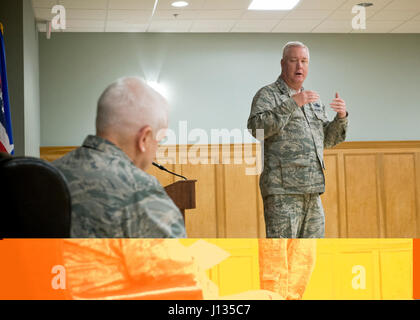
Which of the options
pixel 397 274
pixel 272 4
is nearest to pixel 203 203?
pixel 272 4

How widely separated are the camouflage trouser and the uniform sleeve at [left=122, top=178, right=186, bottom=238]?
4.84 feet

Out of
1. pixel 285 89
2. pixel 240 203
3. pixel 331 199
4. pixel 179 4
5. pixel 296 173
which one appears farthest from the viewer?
pixel 331 199

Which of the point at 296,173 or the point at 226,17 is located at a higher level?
the point at 226,17

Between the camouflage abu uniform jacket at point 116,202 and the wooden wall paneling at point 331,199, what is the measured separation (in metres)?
4.82

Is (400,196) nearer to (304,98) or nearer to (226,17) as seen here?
(226,17)

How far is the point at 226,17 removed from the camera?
587 centimetres

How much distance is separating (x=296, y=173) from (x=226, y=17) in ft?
12.1

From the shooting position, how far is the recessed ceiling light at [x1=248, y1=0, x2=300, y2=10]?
556cm

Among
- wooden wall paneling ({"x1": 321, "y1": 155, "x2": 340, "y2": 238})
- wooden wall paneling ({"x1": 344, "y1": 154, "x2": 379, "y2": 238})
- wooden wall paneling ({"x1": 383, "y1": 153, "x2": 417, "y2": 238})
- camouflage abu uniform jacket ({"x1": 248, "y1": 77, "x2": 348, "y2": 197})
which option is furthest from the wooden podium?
wooden wall paneling ({"x1": 383, "y1": 153, "x2": 417, "y2": 238})

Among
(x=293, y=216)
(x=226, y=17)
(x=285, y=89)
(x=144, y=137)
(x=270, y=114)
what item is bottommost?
(x=293, y=216)

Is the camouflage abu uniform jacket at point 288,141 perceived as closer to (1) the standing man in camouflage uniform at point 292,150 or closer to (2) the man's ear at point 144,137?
(1) the standing man in camouflage uniform at point 292,150

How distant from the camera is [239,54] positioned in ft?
20.6

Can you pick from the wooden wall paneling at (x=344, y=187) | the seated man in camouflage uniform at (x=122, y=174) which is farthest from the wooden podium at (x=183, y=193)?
the wooden wall paneling at (x=344, y=187)

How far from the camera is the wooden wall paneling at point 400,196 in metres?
5.79
